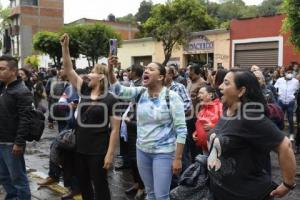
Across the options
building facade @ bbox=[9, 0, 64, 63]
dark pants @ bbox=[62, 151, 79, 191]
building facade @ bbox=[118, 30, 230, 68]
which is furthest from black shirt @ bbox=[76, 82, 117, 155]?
building facade @ bbox=[9, 0, 64, 63]

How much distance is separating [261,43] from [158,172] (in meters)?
21.2

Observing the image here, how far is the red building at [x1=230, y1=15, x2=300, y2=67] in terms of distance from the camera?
75.3 ft

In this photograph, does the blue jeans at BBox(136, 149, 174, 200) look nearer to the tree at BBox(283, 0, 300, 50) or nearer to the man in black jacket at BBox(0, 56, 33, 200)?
the man in black jacket at BBox(0, 56, 33, 200)

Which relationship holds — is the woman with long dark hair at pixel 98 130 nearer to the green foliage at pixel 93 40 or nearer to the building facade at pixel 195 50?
the building facade at pixel 195 50

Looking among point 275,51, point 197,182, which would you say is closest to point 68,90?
point 197,182

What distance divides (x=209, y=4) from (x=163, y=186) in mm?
57599

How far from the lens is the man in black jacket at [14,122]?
16.4 feet

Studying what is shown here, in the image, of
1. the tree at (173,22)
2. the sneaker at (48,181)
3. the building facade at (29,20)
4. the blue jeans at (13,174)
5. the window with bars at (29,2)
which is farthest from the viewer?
the window with bars at (29,2)

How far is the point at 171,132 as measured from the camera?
14.6ft

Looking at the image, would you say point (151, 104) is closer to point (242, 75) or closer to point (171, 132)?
point (171, 132)

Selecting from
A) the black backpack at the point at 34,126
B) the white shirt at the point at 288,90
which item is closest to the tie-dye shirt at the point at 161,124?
the black backpack at the point at 34,126

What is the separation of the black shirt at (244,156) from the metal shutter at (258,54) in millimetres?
20649

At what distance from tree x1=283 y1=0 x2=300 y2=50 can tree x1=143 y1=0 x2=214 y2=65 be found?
547 inches

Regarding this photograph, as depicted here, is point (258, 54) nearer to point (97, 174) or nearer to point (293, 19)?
point (293, 19)
